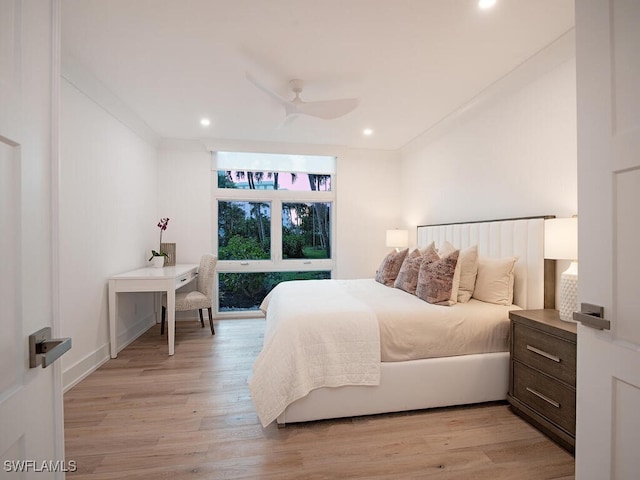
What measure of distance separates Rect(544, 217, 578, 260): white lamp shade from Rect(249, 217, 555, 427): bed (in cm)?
24

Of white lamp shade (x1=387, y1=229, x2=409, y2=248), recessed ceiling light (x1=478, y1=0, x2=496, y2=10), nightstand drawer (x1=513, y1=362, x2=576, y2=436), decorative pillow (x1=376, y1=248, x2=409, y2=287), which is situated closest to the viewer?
nightstand drawer (x1=513, y1=362, x2=576, y2=436)

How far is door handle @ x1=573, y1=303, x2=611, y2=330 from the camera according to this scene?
2.90ft

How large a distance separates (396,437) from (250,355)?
69.3 inches

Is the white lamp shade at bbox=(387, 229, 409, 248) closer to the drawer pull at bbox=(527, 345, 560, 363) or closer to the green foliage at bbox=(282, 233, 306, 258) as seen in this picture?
the green foliage at bbox=(282, 233, 306, 258)

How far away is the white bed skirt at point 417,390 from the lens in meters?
1.96

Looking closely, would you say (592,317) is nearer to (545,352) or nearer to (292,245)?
(545,352)

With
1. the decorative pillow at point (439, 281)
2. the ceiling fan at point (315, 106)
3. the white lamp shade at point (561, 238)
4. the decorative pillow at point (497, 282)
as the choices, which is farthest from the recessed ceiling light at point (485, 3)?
the decorative pillow at point (497, 282)

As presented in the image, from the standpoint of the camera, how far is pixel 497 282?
8.04 feet

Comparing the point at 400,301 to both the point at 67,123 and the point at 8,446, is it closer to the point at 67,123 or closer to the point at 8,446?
the point at 8,446

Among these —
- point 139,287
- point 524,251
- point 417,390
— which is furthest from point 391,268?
point 139,287

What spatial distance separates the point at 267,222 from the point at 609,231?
4288mm

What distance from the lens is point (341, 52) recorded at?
232cm

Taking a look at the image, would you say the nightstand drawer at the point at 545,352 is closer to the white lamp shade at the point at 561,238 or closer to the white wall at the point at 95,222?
the white lamp shade at the point at 561,238

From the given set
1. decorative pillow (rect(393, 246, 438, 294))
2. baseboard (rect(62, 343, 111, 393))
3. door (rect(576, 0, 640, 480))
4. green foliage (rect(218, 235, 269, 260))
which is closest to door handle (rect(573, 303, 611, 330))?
door (rect(576, 0, 640, 480))
